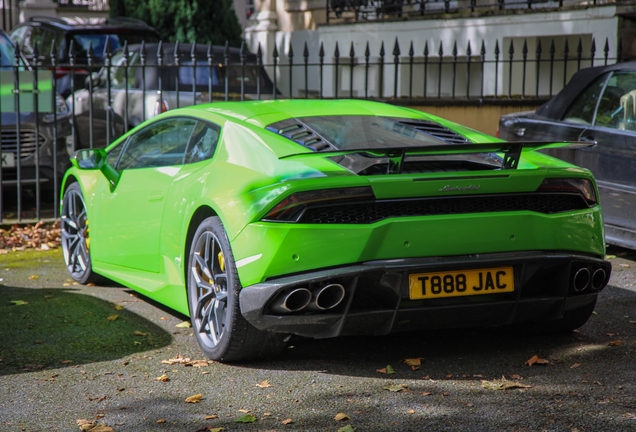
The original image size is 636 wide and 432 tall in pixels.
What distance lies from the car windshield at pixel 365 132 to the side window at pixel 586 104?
2599mm

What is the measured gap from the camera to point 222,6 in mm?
19906

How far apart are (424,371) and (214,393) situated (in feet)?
3.40

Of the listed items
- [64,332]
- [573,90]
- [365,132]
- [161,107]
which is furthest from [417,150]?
[161,107]

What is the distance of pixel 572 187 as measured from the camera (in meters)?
3.94

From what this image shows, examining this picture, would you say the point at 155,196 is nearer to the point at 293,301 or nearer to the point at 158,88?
the point at 293,301

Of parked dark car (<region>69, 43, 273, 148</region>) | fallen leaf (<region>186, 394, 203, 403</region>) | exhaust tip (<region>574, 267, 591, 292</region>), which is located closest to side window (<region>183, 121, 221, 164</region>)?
fallen leaf (<region>186, 394, 203, 403</region>)

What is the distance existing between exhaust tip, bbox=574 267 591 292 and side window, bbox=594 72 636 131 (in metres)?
2.47

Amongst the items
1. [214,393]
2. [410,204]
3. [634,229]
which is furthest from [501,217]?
[634,229]

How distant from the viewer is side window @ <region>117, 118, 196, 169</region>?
15.8ft

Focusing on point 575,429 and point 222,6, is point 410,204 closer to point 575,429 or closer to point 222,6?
point 575,429

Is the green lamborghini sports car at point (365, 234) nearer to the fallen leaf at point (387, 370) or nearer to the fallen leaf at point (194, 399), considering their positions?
the fallen leaf at point (387, 370)

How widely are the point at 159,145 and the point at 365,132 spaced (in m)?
1.58

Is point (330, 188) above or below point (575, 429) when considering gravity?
above

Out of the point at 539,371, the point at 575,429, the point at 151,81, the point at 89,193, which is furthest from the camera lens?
the point at 151,81
